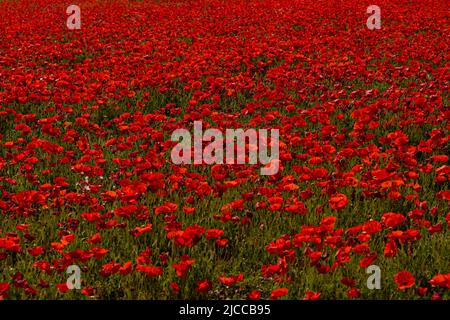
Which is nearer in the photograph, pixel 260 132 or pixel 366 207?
pixel 366 207

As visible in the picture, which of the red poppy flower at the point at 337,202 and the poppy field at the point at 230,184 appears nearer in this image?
the poppy field at the point at 230,184

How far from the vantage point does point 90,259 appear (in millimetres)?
3389

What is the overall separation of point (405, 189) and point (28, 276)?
2.92 metres

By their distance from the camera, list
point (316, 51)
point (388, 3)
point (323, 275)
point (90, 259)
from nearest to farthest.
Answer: point (323, 275)
point (90, 259)
point (316, 51)
point (388, 3)

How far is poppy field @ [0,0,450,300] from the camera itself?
3168mm

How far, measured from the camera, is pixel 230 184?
13.3 feet

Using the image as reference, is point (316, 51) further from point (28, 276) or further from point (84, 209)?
point (28, 276)

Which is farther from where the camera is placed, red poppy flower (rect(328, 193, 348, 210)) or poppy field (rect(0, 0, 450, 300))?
red poppy flower (rect(328, 193, 348, 210))

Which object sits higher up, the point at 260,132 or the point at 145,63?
the point at 145,63

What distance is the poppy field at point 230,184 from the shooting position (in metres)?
3.17
